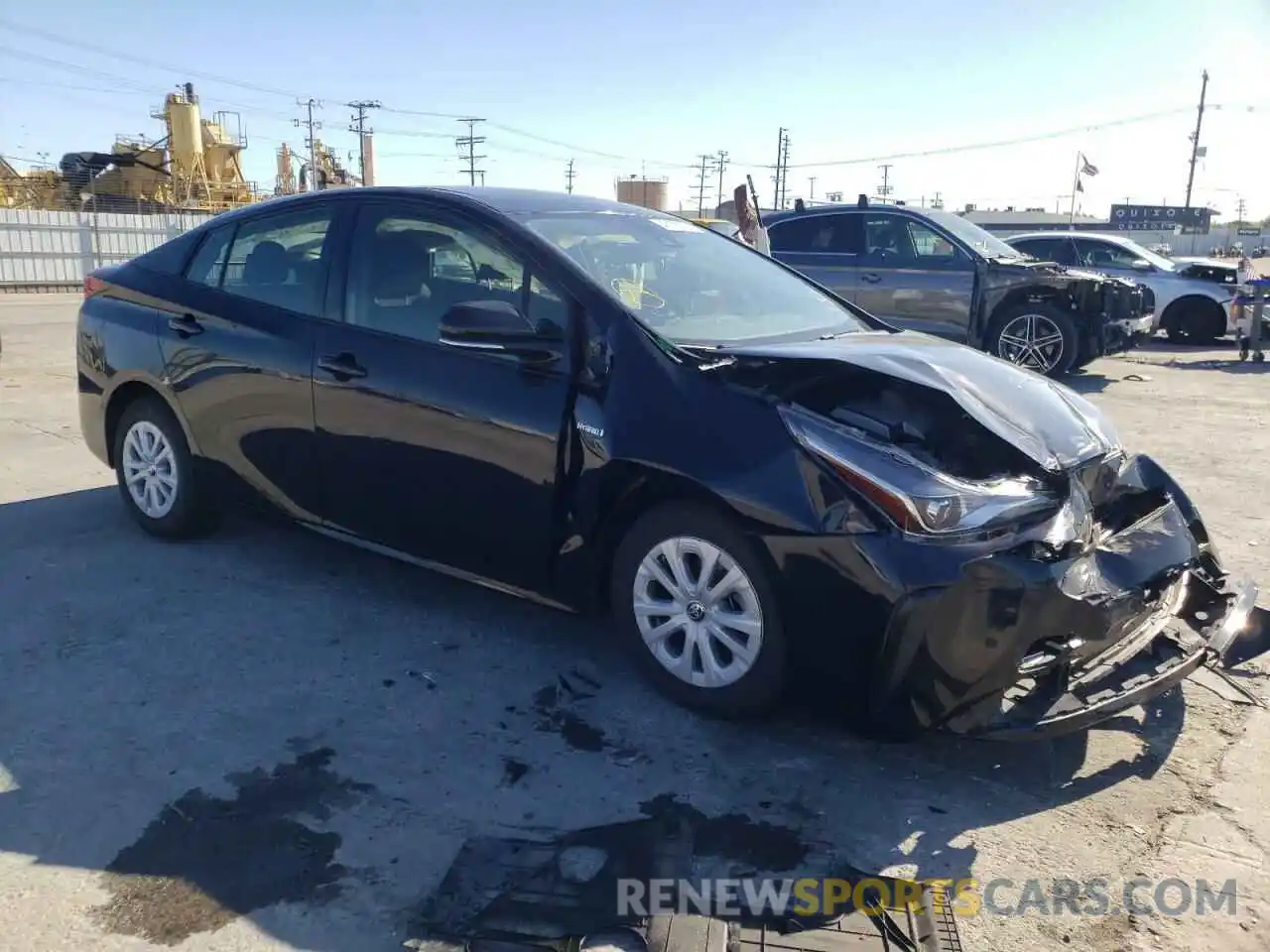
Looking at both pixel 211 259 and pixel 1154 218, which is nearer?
pixel 211 259

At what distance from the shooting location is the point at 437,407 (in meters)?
3.81

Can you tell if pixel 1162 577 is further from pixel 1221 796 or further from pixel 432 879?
pixel 432 879

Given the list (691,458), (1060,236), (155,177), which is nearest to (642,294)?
(691,458)

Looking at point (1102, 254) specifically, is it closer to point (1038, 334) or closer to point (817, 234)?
point (1038, 334)

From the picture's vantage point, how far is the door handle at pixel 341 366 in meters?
4.04

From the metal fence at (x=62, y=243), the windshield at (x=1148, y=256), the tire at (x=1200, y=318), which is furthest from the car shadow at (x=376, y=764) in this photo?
the metal fence at (x=62, y=243)

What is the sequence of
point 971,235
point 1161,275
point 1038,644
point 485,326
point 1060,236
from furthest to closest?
point 1161,275 → point 1060,236 → point 971,235 → point 485,326 → point 1038,644

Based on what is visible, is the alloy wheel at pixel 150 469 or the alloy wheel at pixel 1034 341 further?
the alloy wheel at pixel 1034 341

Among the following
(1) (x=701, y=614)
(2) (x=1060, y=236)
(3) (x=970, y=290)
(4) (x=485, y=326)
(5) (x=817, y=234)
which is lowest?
(1) (x=701, y=614)

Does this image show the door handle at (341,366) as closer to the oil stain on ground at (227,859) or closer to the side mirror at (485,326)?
the side mirror at (485,326)

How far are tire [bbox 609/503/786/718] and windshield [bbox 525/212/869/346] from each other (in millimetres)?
708

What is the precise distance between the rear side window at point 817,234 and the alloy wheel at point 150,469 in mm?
7865

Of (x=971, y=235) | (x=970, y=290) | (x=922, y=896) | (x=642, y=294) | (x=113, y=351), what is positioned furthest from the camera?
(x=971, y=235)

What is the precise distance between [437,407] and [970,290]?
8.15 meters
